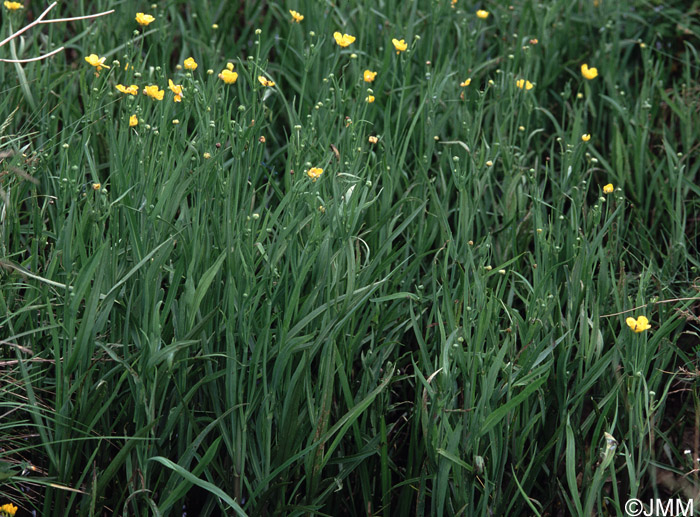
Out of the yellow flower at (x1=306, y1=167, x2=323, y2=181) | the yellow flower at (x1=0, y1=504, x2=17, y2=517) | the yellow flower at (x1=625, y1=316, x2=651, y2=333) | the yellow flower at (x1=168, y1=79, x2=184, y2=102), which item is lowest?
the yellow flower at (x1=0, y1=504, x2=17, y2=517)

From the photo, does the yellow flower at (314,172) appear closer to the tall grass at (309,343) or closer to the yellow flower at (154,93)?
the tall grass at (309,343)

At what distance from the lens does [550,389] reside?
1816mm

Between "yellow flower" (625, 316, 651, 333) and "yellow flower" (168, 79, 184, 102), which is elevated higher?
"yellow flower" (168, 79, 184, 102)

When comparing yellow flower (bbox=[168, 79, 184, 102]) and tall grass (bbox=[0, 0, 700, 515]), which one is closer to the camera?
tall grass (bbox=[0, 0, 700, 515])

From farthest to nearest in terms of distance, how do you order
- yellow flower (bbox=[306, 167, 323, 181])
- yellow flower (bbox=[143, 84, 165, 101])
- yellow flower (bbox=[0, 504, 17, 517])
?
yellow flower (bbox=[143, 84, 165, 101]) → yellow flower (bbox=[306, 167, 323, 181]) → yellow flower (bbox=[0, 504, 17, 517])

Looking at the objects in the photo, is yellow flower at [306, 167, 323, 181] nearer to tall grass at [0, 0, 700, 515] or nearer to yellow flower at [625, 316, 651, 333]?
tall grass at [0, 0, 700, 515]

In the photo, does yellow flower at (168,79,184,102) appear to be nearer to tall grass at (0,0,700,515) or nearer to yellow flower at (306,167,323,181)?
tall grass at (0,0,700,515)

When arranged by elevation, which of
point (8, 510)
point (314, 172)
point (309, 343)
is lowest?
point (8, 510)

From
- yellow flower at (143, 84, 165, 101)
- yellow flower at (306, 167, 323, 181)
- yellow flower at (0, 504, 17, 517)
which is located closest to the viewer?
yellow flower at (0, 504, 17, 517)

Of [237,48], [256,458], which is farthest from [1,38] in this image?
[256,458]

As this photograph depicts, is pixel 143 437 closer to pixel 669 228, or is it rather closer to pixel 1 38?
pixel 1 38

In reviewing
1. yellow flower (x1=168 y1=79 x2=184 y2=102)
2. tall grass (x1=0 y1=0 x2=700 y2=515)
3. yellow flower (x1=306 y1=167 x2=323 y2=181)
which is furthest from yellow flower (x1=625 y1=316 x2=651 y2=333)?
yellow flower (x1=168 y1=79 x2=184 y2=102)

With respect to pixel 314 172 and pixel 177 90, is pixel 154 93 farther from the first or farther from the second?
pixel 314 172

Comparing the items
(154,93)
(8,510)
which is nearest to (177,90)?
(154,93)
